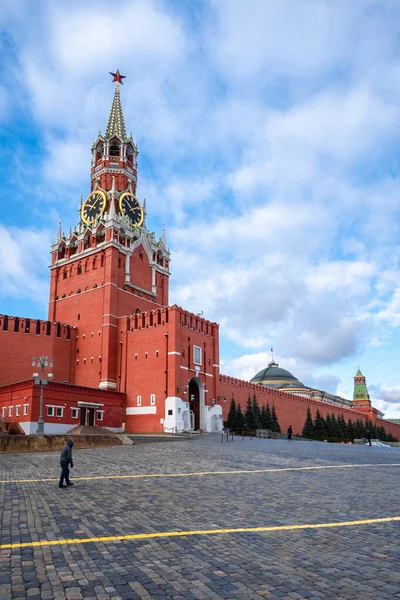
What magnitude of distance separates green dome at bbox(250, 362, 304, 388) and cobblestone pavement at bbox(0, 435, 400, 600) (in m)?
91.1

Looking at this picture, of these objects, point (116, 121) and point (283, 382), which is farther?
point (283, 382)

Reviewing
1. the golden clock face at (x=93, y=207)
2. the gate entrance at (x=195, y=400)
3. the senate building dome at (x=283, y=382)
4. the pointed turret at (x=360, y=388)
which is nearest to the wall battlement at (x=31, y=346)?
the gate entrance at (x=195, y=400)

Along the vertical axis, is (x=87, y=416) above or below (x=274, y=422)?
above

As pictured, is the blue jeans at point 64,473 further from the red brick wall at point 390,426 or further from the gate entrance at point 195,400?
the red brick wall at point 390,426

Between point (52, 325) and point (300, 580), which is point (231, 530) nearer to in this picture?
point (300, 580)

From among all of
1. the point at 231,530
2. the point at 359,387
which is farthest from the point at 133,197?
the point at 359,387

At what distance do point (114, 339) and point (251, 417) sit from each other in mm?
18947

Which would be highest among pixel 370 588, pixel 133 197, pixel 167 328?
pixel 133 197

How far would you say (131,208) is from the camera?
60.3m

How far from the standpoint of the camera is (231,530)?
8922mm

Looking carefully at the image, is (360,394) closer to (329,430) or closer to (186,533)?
(329,430)

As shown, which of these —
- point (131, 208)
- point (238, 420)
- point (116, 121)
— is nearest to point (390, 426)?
point (238, 420)

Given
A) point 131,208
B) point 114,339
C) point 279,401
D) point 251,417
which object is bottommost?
point 251,417

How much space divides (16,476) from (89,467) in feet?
9.66
